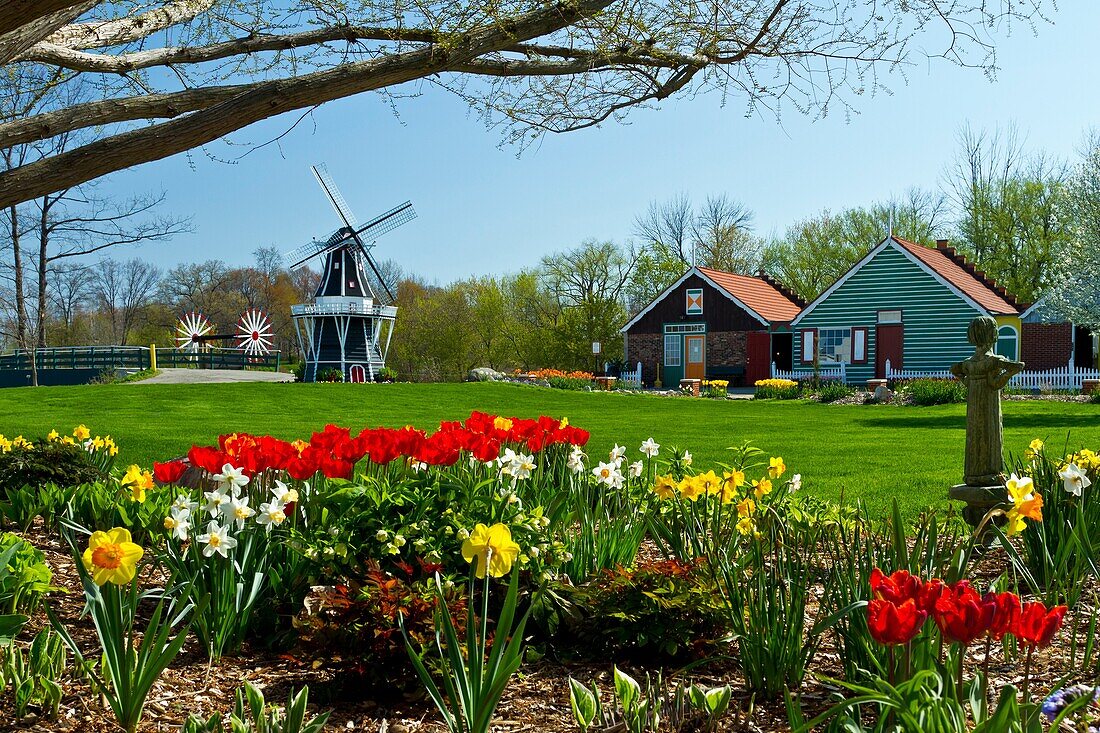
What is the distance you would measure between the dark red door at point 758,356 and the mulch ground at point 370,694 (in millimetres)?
31278

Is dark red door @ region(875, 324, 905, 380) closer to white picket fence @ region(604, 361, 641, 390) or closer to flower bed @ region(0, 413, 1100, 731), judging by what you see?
white picket fence @ region(604, 361, 641, 390)

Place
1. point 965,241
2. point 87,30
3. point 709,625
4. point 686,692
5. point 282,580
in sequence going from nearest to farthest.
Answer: point 686,692, point 709,625, point 282,580, point 87,30, point 965,241

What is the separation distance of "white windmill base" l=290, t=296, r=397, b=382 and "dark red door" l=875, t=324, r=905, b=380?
821 inches

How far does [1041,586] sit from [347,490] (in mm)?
3197

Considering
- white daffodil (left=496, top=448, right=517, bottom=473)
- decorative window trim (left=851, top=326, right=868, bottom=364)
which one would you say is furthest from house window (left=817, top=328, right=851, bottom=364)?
white daffodil (left=496, top=448, right=517, bottom=473)

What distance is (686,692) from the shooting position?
270cm

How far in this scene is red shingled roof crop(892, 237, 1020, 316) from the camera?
2917 cm

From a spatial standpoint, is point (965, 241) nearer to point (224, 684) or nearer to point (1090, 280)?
point (1090, 280)

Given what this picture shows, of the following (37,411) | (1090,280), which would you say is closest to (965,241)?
(1090,280)

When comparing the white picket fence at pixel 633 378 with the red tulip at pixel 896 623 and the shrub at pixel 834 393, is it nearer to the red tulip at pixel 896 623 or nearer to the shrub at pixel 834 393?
the shrub at pixel 834 393

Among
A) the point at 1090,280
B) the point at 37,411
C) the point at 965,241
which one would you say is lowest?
the point at 37,411

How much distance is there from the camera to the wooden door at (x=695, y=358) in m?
35.3

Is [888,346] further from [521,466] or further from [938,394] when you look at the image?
[521,466]

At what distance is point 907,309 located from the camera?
98.1 feet
